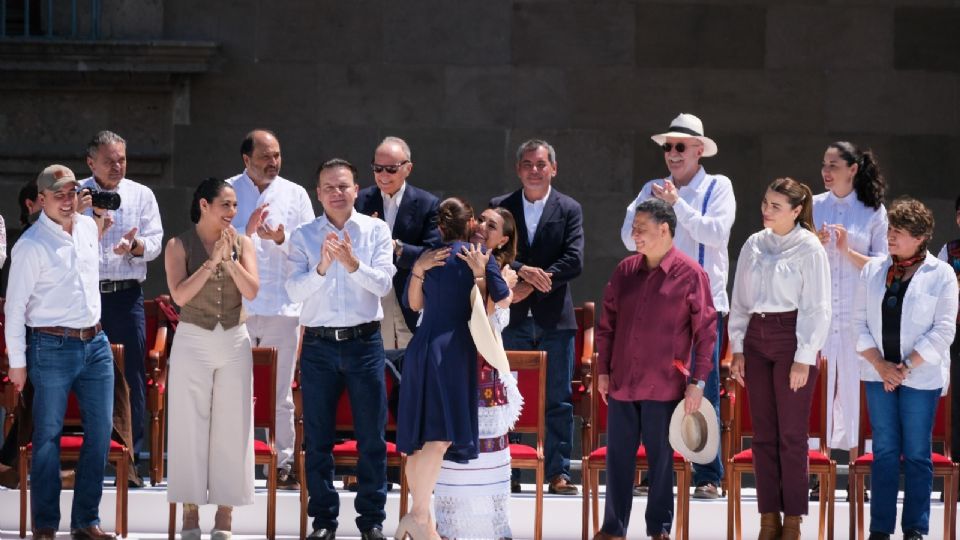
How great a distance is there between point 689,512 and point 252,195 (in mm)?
2593

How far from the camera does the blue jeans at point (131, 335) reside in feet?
27.6

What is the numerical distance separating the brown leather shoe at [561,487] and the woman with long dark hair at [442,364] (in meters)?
0.95

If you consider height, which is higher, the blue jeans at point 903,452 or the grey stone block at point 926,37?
the grey stone block at point 926,37

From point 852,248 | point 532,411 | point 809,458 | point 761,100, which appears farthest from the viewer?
point 761,100

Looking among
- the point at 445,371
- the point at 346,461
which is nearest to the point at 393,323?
the point at 346,461

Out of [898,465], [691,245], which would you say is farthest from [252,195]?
[898,465]

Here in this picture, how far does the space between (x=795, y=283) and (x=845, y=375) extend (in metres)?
1.01

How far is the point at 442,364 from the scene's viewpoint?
7461 mm

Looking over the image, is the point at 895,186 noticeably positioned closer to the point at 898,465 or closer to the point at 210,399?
the point at 898,465

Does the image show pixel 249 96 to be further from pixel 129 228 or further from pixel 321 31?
pixel 129 228

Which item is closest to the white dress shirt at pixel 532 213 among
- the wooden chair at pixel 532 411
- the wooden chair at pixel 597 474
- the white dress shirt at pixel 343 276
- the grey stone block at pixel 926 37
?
the wooden chair at pixel 597 474

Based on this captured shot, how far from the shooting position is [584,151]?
10336 mm

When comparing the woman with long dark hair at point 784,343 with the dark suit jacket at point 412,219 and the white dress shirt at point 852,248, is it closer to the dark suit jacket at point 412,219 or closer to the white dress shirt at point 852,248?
the white dress shirt at point 852,248

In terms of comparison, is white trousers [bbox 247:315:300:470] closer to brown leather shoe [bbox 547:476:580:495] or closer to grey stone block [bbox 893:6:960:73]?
brown leather shoe [bbox 547:476:580:495]
